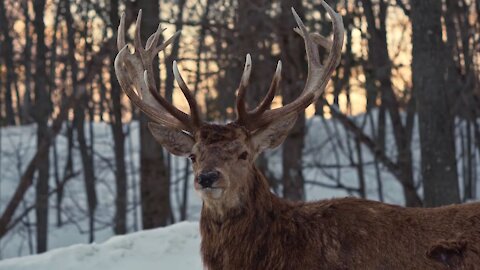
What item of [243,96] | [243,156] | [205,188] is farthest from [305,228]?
[243,96]

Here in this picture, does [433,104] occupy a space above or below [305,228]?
above

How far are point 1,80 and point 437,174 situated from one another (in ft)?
88.3

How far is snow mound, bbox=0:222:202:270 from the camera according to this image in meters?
8.48

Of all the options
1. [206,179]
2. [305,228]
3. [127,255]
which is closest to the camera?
[206,179]

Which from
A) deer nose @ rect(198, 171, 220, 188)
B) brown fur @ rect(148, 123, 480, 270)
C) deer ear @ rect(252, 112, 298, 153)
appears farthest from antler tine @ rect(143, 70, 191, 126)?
deer nose @ rect(198, 171, 220, 188)

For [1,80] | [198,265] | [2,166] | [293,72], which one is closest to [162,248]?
[198,265]

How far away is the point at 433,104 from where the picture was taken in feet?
29.5

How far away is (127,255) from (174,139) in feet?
8.86

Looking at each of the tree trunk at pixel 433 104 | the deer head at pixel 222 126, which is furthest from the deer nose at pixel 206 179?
the tree trunk at pixel 433 104

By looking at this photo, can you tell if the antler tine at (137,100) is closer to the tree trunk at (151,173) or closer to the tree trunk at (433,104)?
the tree trunk at (433,104)

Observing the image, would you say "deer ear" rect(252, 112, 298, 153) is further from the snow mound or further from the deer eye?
the snow mound

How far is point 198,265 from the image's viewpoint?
8586mm

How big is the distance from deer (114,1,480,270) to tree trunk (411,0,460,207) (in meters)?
3.18

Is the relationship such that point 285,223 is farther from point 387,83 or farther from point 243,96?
point 387,83
